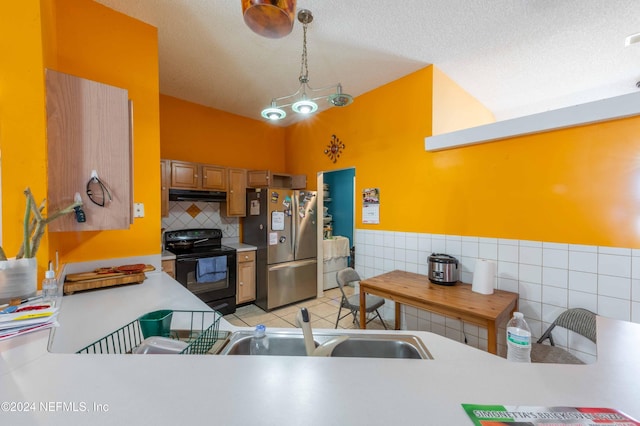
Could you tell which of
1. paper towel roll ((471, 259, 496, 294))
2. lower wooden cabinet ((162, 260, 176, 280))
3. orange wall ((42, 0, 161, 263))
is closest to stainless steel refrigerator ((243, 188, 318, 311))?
lower wooden cabinet ((162, 260, 176, 280))

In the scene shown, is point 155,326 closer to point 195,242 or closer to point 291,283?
point 195,242

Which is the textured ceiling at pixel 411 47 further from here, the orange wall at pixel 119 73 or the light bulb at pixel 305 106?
the light bulb at pixel 305 106

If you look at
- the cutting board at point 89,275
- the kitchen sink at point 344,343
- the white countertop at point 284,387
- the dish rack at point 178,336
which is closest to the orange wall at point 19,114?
the cutting board at point 89,275

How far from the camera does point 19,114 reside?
1215mm

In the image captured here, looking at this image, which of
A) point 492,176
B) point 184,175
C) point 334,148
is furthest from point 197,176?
point 492,176

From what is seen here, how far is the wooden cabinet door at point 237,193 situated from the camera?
141 inches

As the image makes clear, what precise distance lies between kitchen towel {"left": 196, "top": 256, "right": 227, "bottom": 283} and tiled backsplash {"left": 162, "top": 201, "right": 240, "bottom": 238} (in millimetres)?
747

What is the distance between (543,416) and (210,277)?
121 inches

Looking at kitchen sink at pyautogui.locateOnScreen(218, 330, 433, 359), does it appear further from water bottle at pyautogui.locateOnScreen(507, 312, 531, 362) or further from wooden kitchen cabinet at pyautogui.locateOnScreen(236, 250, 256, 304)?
wooden kitchen cabinet at pyautogui.locateOnScreen(236, 250, 256, 304)

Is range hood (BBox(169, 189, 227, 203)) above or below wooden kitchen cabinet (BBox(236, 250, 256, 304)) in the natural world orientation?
above

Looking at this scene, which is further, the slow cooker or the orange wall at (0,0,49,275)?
the slow cooker

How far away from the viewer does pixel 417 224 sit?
273 centimetres

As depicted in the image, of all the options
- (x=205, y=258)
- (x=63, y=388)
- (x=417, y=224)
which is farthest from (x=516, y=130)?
(x=205, y=258)

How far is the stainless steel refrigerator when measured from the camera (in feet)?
11.1
